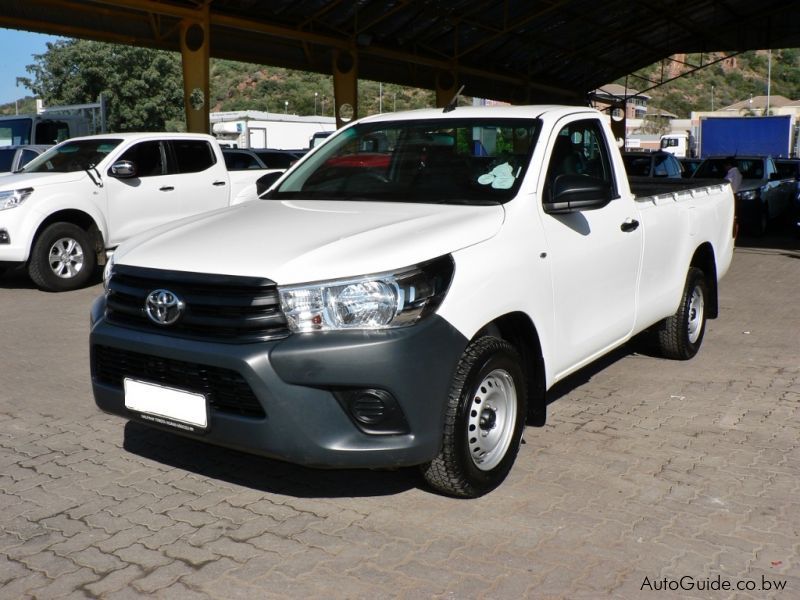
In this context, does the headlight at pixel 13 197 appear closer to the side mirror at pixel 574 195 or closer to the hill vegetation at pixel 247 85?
the side mirror at pixel 574 195

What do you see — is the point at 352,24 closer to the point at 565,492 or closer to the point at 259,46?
the point at 259,46

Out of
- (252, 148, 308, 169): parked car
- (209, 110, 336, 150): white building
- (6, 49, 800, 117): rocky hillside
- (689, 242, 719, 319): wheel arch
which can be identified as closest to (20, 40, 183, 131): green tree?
(209, 110, 336, 150): white building

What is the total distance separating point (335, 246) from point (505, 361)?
38.0 inches

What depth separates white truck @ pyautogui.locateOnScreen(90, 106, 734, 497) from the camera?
11.9ft

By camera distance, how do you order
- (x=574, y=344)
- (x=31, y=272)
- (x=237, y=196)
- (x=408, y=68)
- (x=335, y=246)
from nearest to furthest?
(x=335, y=246) → (x=574, y=344) → (x=31, y=272) → (x=237, y=196) → (x=408, y=68)

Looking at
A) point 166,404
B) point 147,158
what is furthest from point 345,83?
point 166,404

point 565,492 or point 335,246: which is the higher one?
point 335,246

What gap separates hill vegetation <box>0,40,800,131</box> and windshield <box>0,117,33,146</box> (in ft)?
72.5

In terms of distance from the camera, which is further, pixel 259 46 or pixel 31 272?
pixel 259 46

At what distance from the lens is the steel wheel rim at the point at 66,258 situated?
10.6 meters

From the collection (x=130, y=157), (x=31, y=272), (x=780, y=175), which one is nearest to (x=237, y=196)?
(x=130, y=157)

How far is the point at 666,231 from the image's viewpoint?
6.02 meters

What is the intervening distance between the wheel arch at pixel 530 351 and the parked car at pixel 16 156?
41.7 feet

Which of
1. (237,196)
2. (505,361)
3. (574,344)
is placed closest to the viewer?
(505,361)
